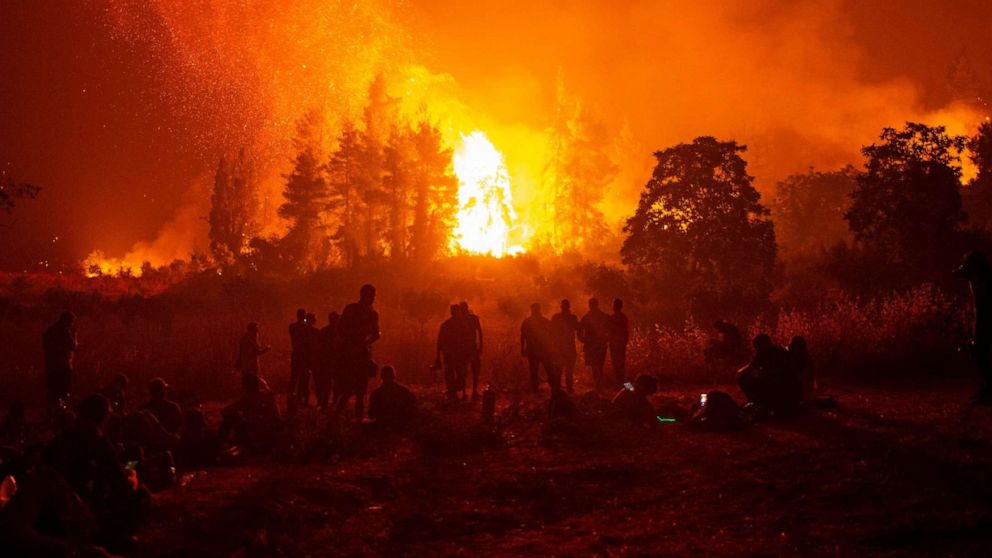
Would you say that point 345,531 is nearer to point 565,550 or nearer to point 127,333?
point 565,550

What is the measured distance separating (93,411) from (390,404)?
614 centimetres

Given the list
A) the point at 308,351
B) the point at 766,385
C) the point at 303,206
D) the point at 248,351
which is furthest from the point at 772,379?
the point at 303,206

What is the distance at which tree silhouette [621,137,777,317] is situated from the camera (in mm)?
27953

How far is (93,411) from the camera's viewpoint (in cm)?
563

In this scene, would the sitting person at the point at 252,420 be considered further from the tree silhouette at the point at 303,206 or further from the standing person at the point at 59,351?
the tree silhouette at the point at 303,206

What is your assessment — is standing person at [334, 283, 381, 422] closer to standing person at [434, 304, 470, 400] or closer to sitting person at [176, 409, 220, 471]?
sitting person at [176, 409, 220, 471]

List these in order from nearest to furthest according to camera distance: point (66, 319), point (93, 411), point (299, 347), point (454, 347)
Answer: point (93, 411) < point (66, 319) < point (299, 347) < point (454, 347)

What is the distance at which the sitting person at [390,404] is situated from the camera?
37.5 feet

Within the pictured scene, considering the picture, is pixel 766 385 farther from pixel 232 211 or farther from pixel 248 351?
pixel 232 211

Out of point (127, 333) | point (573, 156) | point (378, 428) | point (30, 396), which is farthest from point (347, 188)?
point (378, 428)

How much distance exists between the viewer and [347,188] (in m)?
52.5

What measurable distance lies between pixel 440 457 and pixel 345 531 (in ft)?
10.3

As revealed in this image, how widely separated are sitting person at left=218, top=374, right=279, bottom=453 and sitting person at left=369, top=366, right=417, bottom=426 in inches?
70.2

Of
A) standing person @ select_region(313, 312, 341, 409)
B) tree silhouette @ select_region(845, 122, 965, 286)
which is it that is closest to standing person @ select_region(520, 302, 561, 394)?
standing person @ select_region(313, 312, 341, 409)
